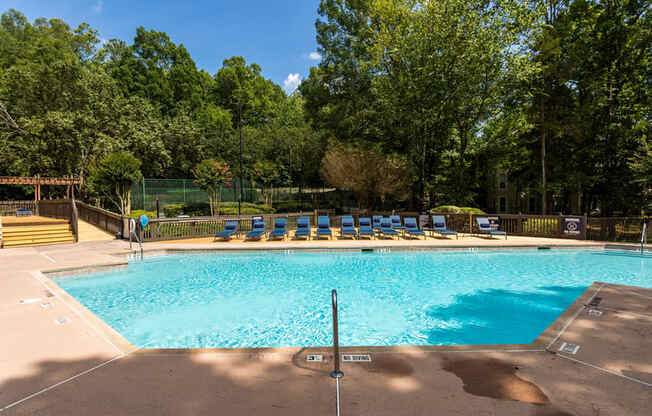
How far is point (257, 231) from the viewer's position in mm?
15133

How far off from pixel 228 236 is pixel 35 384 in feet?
39.4

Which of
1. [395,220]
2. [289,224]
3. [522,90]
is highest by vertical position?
[522,90]

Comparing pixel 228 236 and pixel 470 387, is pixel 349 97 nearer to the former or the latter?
pixel 228 236

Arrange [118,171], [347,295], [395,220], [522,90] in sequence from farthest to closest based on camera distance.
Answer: [522,90] → [395,220] → [118,171] → [347,295]

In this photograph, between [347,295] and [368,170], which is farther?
[368,170]

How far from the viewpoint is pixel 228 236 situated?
49.8ft

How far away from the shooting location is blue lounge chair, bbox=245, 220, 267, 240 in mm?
15047

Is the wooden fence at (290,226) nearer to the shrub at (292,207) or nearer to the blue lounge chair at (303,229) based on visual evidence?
the blue lounge chair at (303,229)

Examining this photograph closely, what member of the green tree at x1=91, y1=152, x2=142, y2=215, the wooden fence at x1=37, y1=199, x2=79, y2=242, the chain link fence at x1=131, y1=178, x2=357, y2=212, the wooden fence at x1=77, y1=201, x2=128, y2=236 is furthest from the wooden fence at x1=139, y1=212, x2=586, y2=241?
the chain link fence at x1=131, y1=178, x2=357, y2=212

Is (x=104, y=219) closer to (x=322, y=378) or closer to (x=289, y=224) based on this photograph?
(x=289, y=224)

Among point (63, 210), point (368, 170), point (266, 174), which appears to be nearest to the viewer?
point (63, 210)

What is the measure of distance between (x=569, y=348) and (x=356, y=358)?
273 centimetres

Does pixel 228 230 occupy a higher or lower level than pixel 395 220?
lower

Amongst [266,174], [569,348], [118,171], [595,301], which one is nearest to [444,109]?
[266,174]
